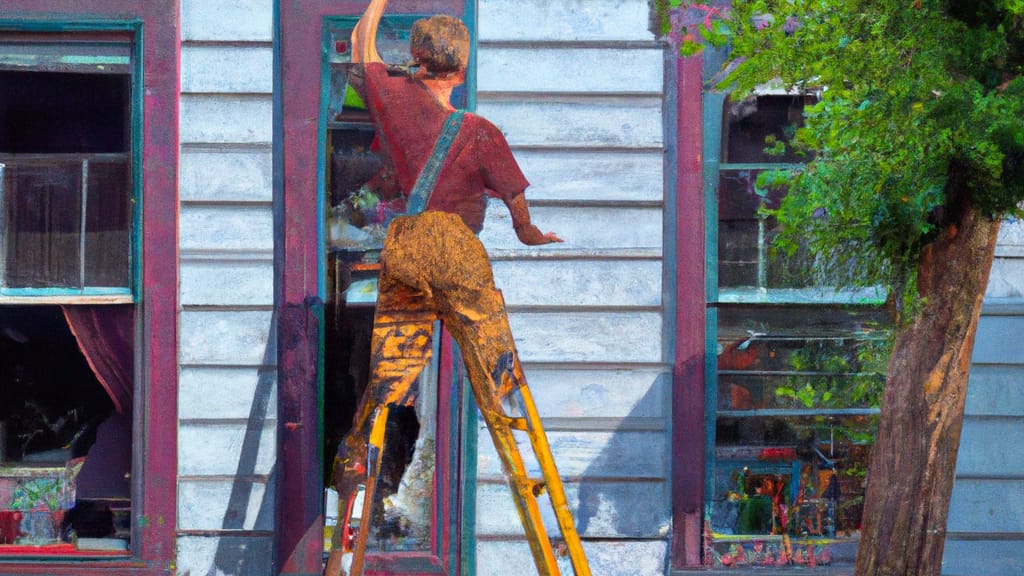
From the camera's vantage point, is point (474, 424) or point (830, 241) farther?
point (474, 424)

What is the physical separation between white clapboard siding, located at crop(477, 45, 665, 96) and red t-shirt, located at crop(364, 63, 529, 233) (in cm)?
89

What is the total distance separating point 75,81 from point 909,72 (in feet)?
12.4

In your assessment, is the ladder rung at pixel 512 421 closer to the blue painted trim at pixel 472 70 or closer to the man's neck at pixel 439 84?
the man's neck at pixel 439 84

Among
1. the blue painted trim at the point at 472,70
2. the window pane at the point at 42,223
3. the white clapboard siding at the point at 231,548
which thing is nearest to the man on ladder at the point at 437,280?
the blue painted trim at the point at 472,70

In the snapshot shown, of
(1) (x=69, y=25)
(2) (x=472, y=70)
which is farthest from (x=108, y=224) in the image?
(2) (x=472, y=70)

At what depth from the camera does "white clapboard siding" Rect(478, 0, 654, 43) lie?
5359 millimetres

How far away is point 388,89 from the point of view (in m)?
4.46

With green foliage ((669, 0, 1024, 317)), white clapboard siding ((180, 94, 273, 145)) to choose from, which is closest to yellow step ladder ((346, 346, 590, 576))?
green foliage ((669, 0, 1024, 317))

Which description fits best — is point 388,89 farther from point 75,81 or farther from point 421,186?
point 75,81

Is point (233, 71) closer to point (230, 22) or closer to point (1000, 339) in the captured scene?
point (230, 22)

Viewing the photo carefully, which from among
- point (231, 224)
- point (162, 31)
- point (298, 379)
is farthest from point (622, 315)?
point (162, 31)

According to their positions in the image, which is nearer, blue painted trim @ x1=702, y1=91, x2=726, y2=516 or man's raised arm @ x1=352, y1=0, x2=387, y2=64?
man's raised arm @ x1=352, y1=0, x2=387, y2=64

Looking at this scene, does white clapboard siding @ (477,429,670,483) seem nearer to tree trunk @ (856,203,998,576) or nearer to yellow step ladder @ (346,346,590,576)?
yellow step ladder @ (346,346,590,576)

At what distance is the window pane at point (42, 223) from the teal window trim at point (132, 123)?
60 mm
